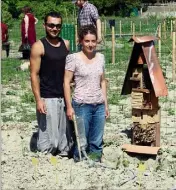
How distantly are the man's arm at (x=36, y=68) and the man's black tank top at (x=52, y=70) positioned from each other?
45mm

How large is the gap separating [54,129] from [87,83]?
670 mm

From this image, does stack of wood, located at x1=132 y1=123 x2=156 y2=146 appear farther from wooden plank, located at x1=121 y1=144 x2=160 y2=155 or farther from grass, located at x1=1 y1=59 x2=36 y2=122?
grass, located at x1=1 y1=59 x2=36 y2=122

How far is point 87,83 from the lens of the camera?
5652 mm

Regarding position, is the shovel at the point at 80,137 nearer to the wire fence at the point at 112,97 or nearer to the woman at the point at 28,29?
the wire fence at the point at 112,97

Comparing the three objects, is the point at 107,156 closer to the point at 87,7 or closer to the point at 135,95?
the point at 135,95

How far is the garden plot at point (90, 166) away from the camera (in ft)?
16.4

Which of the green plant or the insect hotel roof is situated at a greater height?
the insect hotel roof

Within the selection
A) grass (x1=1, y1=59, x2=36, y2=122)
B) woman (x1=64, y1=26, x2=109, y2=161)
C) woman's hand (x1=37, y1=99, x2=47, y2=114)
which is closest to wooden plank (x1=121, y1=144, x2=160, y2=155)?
woman (x1=64, y1=26, x2=109, y2=161)

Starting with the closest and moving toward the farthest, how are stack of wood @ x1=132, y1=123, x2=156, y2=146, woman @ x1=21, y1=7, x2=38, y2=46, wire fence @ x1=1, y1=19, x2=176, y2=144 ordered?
stack of wood @ x1=132, y1=123, x2=156, y2=146, wire fence @ x1=1, y1=19, x2=176, y2=144, woman @ x1=21, y1=7, x2=38, y2=46

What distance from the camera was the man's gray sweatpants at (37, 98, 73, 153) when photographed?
5.91m

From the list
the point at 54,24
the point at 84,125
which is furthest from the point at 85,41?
the point at 84,125

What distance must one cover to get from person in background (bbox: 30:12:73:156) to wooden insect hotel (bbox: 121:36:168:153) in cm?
83

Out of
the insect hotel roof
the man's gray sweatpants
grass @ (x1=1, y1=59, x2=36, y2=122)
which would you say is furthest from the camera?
grass @ (x1=1, y1=59, x2=36, y2=122)

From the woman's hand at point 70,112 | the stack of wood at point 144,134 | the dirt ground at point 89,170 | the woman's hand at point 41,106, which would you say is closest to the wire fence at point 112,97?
the stack of wood at point 144,134
